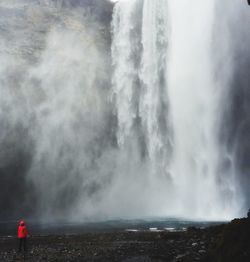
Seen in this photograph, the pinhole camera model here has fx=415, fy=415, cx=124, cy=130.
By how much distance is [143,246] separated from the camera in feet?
63.9

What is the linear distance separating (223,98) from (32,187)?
22165 mm

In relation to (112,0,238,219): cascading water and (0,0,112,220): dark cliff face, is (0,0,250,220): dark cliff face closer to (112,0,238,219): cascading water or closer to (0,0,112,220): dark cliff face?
(0,0,112,220): dark cliff face

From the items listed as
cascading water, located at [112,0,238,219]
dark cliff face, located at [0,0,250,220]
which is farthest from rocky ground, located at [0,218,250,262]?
dark cliff face, located at [0,0,250,220]

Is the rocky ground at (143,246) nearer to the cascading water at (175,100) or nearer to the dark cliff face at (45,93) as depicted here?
the cascading water at (175,100)

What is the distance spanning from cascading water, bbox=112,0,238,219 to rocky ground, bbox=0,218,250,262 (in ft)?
53.3

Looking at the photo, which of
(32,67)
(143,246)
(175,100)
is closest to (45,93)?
(32,67)

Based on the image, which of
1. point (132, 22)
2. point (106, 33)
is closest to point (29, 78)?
point (106, 33)

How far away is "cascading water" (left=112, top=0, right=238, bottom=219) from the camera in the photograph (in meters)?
40.8

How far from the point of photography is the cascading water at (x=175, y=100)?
1604 inches

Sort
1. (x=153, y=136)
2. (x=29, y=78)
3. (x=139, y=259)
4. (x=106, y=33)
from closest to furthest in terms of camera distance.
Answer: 1. (x=139, y=259)
2. (x=153, y=136)
3. (x=29, y=78)
4. (x=106, y=33)

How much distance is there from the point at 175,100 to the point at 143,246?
2624 centimetres

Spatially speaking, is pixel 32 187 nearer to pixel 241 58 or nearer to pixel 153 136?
pixel 153 136

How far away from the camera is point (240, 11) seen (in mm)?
46562

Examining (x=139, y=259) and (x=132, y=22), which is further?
(x=132, y=22)
